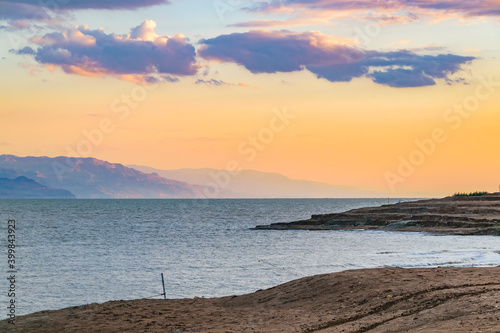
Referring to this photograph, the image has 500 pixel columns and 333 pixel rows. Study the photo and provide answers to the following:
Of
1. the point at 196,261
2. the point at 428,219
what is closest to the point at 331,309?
the point at 196,261

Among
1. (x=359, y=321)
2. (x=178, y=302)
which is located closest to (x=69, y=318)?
(x=178, y=302)

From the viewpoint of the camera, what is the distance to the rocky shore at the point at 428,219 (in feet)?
219

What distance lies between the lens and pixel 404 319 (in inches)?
653

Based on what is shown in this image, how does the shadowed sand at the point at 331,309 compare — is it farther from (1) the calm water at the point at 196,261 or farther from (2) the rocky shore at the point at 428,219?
(2) the rocky shore at the point at 428,219

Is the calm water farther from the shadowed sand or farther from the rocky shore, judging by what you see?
the rocky shore

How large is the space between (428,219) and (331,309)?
59.9m

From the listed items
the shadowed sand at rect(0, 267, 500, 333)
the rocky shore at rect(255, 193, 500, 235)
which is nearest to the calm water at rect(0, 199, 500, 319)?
the shadowed sand at rect(0, 267, 500, 333)

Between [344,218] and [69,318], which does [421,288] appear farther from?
[344,218]

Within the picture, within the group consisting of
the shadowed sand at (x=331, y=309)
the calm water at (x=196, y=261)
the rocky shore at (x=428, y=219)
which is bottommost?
the shadowed sand at (x=331, y=309)

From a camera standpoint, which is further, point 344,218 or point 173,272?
point 344,218

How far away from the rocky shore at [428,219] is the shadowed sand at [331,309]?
41.8 metres

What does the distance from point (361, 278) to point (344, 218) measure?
6424cm

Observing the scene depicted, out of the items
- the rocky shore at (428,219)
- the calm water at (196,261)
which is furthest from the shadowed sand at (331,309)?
the rocky shore at (428,219)

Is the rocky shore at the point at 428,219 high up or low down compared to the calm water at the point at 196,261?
up
